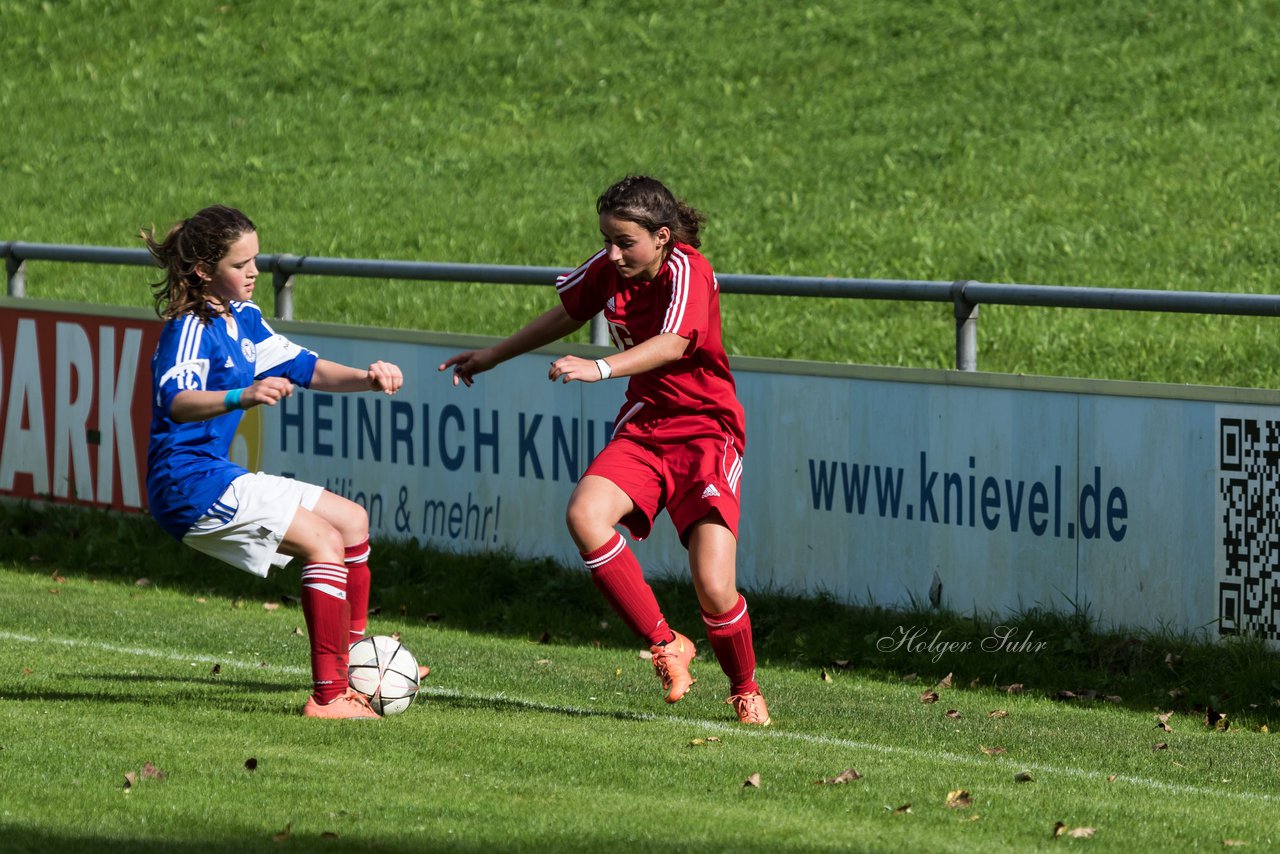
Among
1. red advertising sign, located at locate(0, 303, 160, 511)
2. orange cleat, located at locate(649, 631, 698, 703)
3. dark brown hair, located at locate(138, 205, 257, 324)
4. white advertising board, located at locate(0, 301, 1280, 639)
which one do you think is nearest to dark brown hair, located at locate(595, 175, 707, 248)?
dark brown hair, located at locate(138, 205, 257, 324)

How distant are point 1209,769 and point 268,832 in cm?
327

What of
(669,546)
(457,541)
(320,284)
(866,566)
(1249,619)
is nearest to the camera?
(1249,619)

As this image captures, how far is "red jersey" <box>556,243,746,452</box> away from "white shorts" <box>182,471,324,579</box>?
1.33 meters

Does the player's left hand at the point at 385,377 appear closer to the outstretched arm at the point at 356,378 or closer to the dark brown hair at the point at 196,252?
the outstretched arm at the point at 356,378

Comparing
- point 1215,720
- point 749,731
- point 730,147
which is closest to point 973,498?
point 1215,720

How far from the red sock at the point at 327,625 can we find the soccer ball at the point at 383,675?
60 mm

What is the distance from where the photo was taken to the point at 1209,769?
6.81 metres

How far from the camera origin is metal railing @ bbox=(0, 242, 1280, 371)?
333 inches

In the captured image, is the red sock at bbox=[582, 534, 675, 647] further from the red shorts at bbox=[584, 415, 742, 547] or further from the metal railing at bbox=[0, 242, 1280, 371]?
the metal railing at bbox=[0, 242, 1280, 371]

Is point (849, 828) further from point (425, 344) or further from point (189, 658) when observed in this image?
point (425, 344)

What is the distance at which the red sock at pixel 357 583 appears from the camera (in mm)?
7559

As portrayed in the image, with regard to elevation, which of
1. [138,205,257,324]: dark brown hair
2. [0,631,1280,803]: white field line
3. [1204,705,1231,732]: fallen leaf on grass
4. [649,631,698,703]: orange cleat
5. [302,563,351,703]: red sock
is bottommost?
[1204,705,1231,732]: fallen leaf on grass

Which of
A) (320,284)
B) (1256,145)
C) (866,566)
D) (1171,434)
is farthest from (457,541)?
(1256,145)

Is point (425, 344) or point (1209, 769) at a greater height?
point (425, 344)
